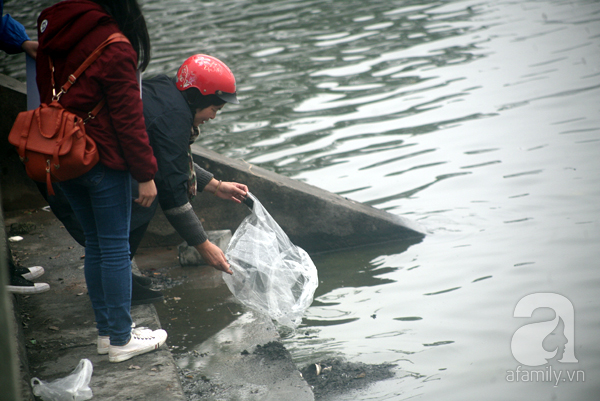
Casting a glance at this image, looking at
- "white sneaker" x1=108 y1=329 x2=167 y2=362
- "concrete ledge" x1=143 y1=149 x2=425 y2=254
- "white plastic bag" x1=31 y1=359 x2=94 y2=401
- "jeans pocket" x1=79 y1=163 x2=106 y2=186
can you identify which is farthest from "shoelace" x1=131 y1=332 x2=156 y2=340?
"concrete ledge" x1=143 y1=149 x2=425 y2=254

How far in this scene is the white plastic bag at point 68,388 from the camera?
8.22 feet

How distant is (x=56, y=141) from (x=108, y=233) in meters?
0.48

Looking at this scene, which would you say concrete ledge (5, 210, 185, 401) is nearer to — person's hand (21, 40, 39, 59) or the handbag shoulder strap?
the handbag shoulder strap

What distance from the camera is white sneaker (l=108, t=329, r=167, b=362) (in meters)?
2.82

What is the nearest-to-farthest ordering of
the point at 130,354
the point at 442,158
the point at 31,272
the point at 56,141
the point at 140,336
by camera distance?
the point at 56,141 → the point at 130,354 → the point at 140,336 → the point at 31,272 → the point at 442,158

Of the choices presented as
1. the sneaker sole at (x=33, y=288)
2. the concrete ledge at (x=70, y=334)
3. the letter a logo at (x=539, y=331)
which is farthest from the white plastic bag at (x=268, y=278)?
the letter a logo at (x=539, y=331)

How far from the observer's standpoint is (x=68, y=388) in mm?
2525

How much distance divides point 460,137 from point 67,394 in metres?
5.78

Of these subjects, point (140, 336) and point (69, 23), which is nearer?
point (69, 23)

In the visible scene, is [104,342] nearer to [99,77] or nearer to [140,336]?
[140,336]

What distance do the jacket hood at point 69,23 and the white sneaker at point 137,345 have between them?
1.40 meters

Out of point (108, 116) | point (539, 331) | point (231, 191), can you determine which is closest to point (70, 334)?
point (231, 191)

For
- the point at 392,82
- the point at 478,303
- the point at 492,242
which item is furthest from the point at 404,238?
the point at 392,82

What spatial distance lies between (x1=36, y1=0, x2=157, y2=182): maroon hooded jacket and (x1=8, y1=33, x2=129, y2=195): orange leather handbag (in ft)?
0.12
